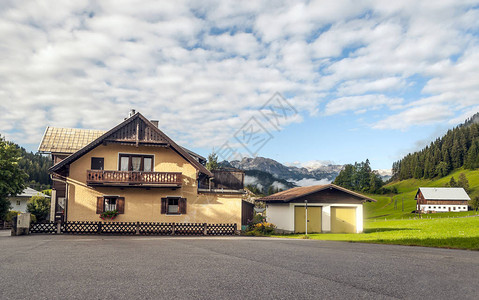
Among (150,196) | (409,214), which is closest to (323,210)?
(150,196)

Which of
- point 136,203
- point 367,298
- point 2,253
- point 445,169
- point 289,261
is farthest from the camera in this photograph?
point 445,169

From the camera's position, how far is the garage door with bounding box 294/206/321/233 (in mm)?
32812

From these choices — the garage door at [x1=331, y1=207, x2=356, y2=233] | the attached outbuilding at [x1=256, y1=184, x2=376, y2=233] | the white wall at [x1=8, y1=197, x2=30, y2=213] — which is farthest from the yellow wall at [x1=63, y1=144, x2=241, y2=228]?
the white wall at [x1=8, y1=197, x2=30, y2=213]

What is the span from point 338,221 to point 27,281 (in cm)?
2903

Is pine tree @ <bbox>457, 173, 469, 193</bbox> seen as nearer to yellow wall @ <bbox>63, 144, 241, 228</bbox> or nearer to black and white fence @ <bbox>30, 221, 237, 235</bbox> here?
yellow wall @ <bbox>63, 144, 241, 228</bbox>

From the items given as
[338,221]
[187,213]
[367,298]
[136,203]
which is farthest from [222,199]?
[367,298]

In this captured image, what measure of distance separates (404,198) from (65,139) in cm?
14162

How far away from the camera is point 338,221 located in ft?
111

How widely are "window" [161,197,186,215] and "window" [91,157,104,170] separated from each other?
548 centimetres

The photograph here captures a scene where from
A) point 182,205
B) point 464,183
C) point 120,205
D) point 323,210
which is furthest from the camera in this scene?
point 464,183

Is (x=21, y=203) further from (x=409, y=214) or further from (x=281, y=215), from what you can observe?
(x=409, y=214)

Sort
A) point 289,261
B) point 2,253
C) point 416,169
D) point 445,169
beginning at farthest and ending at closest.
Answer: point 416,169
point 445,169
point 2,253
point 289,261

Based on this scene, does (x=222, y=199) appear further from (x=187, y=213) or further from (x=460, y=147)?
(x=460, y=147)

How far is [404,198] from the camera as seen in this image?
150 metres
